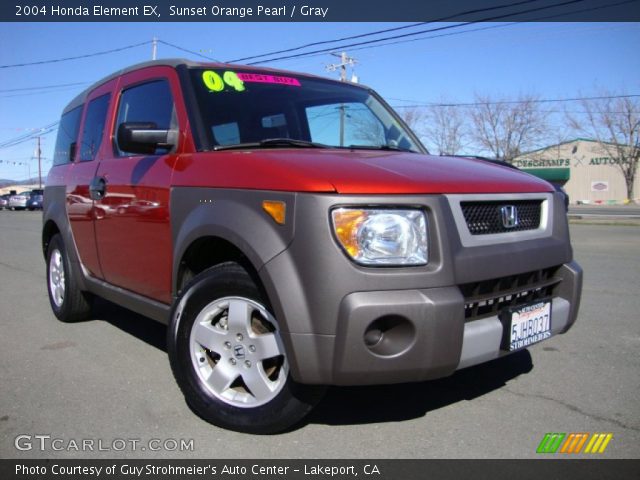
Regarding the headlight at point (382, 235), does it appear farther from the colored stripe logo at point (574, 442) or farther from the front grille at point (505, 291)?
the colored stripe logo at point (574, 442)

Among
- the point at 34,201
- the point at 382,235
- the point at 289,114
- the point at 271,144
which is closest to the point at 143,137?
the point at 271,144

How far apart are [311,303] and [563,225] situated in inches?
66.1

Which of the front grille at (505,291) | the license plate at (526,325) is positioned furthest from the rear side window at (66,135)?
the license plate at (526,325)

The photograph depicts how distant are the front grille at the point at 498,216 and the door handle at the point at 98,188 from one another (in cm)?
260

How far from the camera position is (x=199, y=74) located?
3.53 m

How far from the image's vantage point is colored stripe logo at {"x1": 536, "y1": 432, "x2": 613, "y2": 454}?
8.90 feet

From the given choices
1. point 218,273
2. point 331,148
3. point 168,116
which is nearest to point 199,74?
point 168,116

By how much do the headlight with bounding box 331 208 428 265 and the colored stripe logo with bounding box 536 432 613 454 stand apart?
1122 millimetres

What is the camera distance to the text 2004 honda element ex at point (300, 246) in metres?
2.42

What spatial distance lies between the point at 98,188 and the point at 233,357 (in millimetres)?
1953

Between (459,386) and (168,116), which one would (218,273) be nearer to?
(168,116)

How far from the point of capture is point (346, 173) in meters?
2.54

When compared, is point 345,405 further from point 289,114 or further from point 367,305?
point 289,114

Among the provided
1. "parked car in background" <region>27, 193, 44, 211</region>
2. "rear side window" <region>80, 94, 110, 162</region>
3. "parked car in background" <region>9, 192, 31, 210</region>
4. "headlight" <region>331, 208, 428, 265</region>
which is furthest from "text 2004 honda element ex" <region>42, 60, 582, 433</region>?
"parked car in background" <region>9, 192, 31, 210</region>
